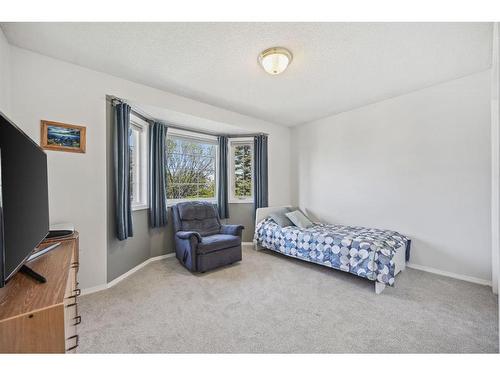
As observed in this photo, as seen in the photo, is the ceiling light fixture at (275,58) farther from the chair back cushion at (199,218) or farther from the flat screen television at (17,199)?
the chair back cushion at (199,218)

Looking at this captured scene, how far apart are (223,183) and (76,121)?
2.36 m

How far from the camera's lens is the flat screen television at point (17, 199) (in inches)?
33.0

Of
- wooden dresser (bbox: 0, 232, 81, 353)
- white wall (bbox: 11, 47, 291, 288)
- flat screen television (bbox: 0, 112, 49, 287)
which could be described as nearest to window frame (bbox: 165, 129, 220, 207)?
white wall (bbox: 11, 47, 291, 288)

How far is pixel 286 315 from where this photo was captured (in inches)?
75.0

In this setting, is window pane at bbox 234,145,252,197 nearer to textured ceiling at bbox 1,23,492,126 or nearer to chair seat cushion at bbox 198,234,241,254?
chair seat cushion at bbox 198,234,241,254

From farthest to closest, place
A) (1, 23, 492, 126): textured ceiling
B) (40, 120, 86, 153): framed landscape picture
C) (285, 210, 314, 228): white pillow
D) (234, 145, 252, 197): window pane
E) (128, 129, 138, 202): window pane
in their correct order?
1. (234, 145, 252, 197): window pane
2. (285, 210, 314, 228): white pillow
3. (128, 129, 138, 202): window pane
4. (40, 120, 86, 153): framed landscape picture
5. (1, 23, 492, 126): textured ceiling

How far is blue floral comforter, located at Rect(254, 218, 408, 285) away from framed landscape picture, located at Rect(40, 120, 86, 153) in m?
2.76

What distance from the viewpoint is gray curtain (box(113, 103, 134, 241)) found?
8.22ft

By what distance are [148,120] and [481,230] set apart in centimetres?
449

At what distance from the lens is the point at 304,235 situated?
3053mm

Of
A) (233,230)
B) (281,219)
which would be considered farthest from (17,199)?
(281,219)

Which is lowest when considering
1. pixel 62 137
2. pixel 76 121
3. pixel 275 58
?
pixel 62 137

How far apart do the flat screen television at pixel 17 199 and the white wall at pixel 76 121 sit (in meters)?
1.07

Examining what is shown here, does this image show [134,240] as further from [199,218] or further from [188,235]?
[199,218]
